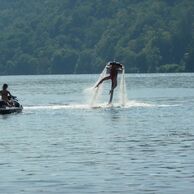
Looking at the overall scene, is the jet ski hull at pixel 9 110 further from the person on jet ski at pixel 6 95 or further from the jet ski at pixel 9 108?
the person on jet ski at pixel 6 95

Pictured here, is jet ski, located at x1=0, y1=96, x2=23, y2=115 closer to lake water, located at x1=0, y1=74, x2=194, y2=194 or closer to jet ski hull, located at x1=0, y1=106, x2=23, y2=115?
jet ski hull, located at x1=0, y1=106, x2=23, y2=115

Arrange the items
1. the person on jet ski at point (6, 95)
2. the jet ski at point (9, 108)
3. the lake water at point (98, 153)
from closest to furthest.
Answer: the lake water at point (98, 153) < the person on jet ski at point (6, 95) < the jet ski at point (9, 108)

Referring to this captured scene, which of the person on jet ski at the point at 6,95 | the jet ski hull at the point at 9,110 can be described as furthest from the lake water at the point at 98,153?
the person on jet ski at the point at 6,95

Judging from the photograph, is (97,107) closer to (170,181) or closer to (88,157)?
(88,157)

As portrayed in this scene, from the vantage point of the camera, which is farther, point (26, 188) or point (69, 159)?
point (69, 159)

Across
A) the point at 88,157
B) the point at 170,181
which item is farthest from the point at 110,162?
the point at 170,181

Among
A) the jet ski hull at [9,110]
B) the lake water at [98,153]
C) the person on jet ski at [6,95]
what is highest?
the person on jet ski at [6,95]

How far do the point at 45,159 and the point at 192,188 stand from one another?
26.1 ft

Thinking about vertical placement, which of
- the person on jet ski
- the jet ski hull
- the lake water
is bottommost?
the lake water

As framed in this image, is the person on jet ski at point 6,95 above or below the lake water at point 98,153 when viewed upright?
above

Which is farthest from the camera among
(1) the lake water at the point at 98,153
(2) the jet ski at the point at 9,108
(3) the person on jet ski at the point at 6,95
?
(2) the jet ski at the point at 9,108

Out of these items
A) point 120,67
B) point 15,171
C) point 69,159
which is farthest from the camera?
point 120,67

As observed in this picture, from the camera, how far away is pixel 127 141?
39594mm

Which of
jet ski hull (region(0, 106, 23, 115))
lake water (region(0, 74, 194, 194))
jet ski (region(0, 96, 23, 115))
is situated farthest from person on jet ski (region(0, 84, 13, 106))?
lake water (region(0, 74, 194, 194))
